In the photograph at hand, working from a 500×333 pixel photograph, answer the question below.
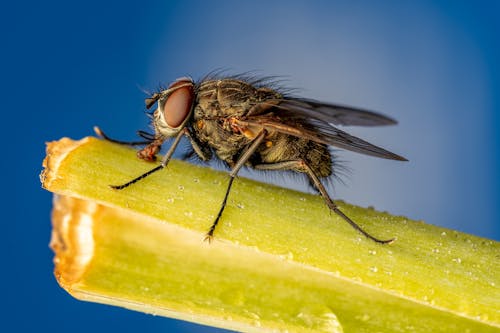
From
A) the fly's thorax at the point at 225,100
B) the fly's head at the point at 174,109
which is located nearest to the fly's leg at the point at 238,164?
the fly's thorax at the point at 225,100

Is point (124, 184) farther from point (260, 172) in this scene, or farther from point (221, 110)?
point (260, 172)

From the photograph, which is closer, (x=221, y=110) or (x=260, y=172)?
(x=221, y=110)

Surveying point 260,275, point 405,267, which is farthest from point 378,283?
point 260,275

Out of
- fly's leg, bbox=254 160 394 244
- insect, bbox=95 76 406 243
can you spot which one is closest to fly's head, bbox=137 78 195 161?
insect, bbox=95 76 406 243

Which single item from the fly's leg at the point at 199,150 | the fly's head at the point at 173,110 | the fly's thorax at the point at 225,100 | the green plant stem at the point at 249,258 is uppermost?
the fly's thorax at the point at 225,100

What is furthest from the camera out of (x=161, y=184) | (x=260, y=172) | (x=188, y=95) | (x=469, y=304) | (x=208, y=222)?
(x=260, y=172)

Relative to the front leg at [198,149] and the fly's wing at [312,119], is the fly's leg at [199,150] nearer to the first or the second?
the front leg at [198,149]

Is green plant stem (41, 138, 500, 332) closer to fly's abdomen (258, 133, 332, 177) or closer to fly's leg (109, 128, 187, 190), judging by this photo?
fly's leg (109, 128, 187, 190)

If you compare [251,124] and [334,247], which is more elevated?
[251,124]
